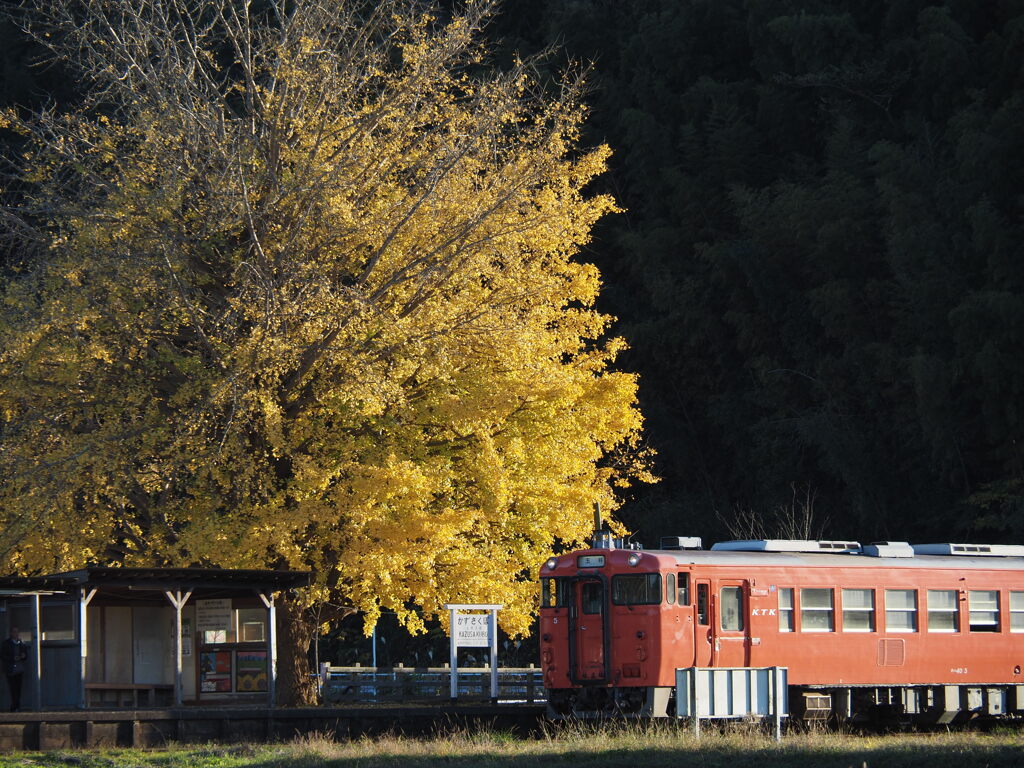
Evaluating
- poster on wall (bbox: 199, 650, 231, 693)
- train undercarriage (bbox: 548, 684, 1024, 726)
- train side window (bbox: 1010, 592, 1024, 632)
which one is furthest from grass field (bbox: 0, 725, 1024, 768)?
train side window (bbox: 1010, 592, 1024, 632)

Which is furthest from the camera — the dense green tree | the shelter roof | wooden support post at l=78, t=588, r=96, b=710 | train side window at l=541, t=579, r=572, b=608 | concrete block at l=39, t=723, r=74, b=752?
the dense green tree

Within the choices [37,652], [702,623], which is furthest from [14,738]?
[702,623]

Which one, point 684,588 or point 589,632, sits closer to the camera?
point 684,588

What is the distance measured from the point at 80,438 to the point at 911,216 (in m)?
25.5

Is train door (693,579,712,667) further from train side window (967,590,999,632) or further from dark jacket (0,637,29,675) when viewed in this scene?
dark jacket (0,637,29,675)

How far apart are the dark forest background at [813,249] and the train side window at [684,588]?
14.3 m

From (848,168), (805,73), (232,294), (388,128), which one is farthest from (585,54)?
(232,294)

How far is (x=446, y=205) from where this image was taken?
90.6ft

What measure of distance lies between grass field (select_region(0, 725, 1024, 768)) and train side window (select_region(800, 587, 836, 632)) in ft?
12.8

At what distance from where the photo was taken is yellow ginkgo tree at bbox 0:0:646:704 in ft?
80.9

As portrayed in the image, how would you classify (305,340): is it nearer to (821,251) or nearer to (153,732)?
(153,732)

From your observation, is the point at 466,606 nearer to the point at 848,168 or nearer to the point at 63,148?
the point at 63,148

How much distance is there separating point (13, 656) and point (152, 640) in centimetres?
282

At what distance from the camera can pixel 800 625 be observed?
79.3 ft
